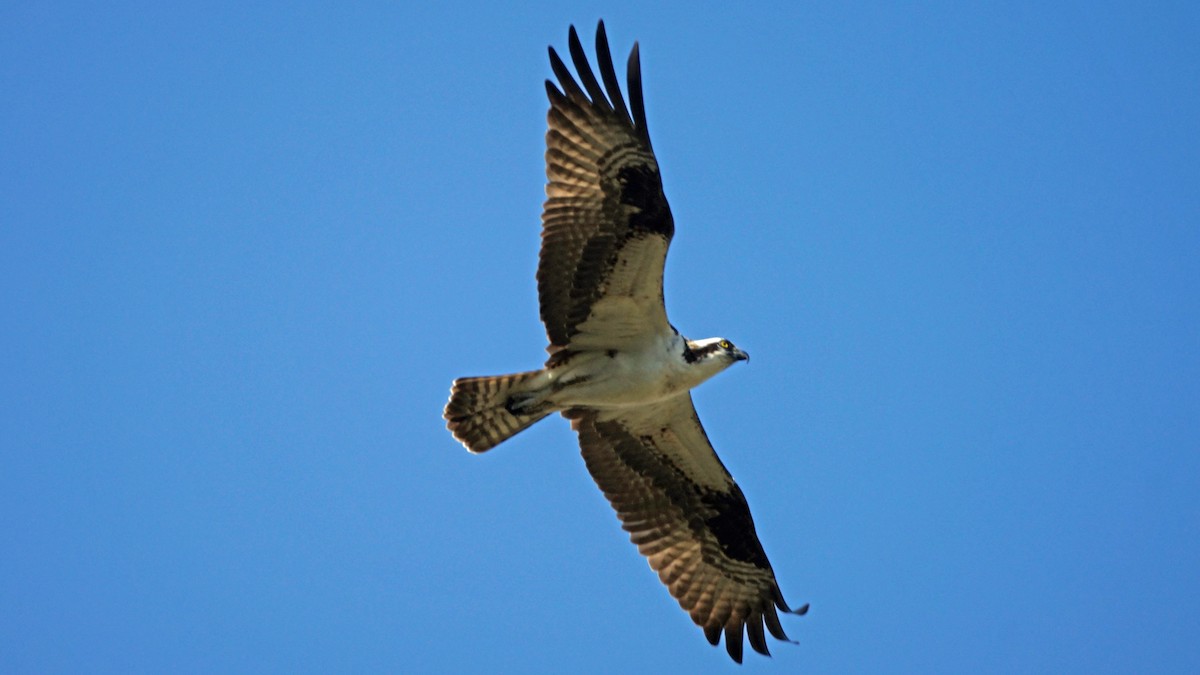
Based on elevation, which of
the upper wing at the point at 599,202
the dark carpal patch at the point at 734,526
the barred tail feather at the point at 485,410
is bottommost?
the dark carpal patch at the point at 734,526

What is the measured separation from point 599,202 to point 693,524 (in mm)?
3347

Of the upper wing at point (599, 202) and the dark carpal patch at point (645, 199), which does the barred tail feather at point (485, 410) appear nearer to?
the upper wing at point (599, 202)

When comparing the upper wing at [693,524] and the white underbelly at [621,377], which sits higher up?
the white underbelly at [621,377]

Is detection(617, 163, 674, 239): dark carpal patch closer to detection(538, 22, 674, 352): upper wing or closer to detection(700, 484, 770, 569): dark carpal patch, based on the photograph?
detection(538, 22, 674, 352): upper wing

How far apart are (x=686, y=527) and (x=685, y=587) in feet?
1.78

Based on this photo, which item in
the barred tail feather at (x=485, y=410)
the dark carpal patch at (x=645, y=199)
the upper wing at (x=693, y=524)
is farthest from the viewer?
the upper wing at (x=693, y=524)

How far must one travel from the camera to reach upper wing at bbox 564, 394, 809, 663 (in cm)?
1089

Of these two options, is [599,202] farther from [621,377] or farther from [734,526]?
[734,526]

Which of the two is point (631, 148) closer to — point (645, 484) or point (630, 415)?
point (630, 415)

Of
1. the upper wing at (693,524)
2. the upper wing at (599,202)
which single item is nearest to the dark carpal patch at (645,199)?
the upper wing at (599,202)

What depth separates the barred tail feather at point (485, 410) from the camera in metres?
9.94

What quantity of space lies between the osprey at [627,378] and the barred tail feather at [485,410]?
11 millimetres

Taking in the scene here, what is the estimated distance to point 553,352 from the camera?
10.0 meters

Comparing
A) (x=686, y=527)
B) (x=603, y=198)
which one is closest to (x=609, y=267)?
Result: (x=603, y=198)
